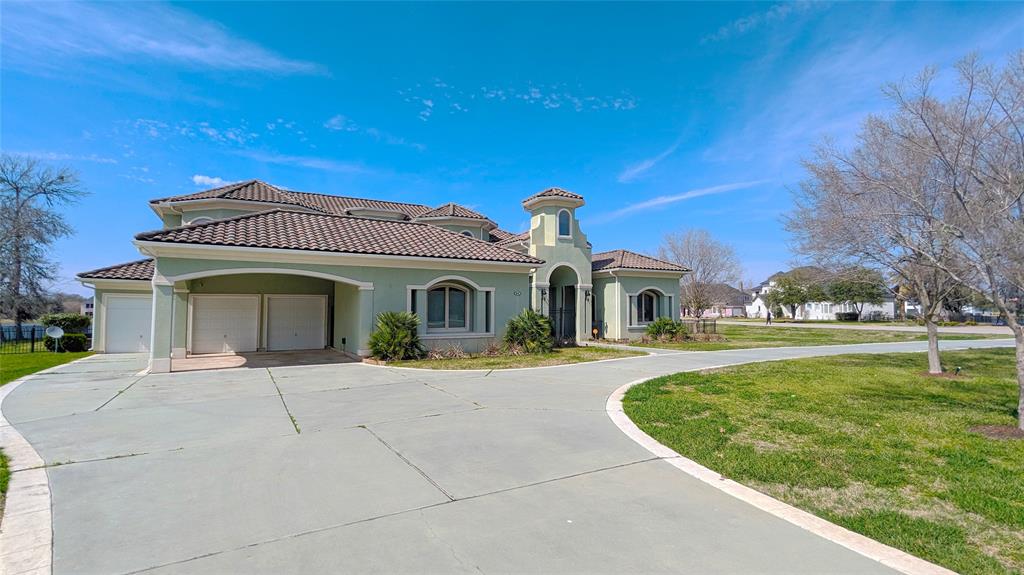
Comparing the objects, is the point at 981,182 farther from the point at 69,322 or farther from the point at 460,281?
the point at 69,322

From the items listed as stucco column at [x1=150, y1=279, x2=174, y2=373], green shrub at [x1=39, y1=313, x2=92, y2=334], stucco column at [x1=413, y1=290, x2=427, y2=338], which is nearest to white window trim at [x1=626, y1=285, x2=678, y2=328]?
stucco column at [x1=413, y1=290, x2=427, y2=338]

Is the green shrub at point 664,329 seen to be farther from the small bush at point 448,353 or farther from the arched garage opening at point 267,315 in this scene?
the arched garage opening at point 267,315

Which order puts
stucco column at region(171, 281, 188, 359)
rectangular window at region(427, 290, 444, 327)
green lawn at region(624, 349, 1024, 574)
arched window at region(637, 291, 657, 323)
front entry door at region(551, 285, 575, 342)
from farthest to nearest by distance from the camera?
arched window at region(637, 291, 657, 323)
front entry door at region(551, 285, 575, 342)
rectangular window at region(427, 290, 444, 327)
stucco column at region(171, 281, 188, 359)
green lawn at region(624, 349, 1024, 574)

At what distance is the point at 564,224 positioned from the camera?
22.0 meters

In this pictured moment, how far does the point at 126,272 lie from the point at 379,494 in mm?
19745

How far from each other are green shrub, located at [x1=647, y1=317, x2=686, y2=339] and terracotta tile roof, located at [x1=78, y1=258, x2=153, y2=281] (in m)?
22.0

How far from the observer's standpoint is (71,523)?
3830 mm

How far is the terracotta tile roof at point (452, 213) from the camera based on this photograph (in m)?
23.7

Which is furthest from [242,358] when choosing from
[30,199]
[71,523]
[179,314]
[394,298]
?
[30,199]

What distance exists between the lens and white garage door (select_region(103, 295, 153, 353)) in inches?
723

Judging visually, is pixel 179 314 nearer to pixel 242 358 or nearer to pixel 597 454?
pixel 242 358

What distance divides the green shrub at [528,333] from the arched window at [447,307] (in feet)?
5.67

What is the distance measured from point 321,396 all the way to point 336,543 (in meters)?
6.13

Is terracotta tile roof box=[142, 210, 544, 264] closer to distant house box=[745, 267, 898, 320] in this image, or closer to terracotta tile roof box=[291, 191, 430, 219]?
terracotta tile roof box=[291, 191, 430, 219]
